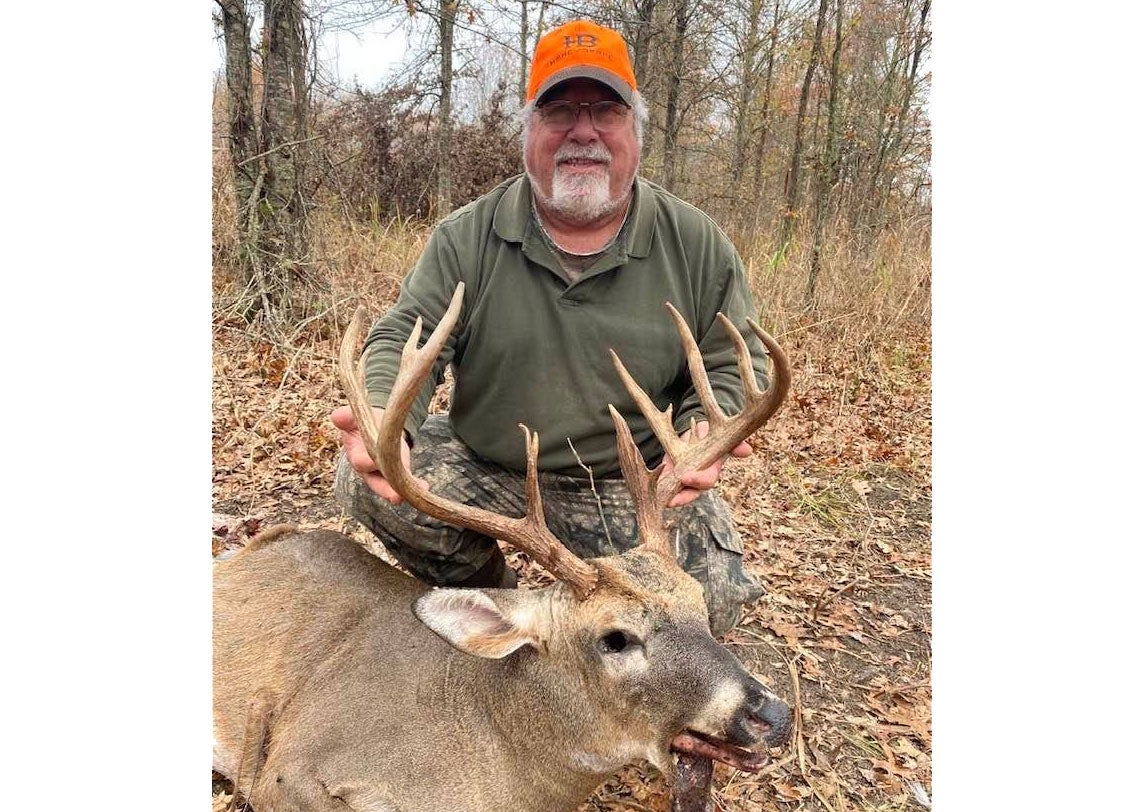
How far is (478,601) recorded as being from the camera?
83.9 inches

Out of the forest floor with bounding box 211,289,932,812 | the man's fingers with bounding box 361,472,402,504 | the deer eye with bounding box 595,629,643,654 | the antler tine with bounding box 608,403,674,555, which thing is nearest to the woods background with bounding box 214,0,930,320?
the forest floor with bounding box 211,289,932,812

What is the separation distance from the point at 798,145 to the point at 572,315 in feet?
5.33

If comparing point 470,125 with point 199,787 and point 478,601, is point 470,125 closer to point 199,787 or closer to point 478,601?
point 478,601

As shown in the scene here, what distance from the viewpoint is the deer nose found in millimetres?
1888

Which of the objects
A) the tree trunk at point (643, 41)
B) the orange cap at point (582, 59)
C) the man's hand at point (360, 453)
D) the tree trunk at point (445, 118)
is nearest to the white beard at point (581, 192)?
the orange cap at point (582, 59)

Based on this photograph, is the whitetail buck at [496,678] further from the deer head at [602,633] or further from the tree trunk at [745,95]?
the tree trunk at [745,95]

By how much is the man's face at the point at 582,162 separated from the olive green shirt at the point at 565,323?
12cm

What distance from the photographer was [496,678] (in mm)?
2352

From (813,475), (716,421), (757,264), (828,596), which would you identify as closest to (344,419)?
(716,421)

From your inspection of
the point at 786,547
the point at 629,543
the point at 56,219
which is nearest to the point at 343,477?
the point at 629,543

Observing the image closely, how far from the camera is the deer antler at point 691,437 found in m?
2.34

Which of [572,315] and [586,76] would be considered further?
[572,315]

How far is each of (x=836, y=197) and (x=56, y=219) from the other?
3195 millimetres

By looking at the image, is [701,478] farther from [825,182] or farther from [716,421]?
[825,182]
